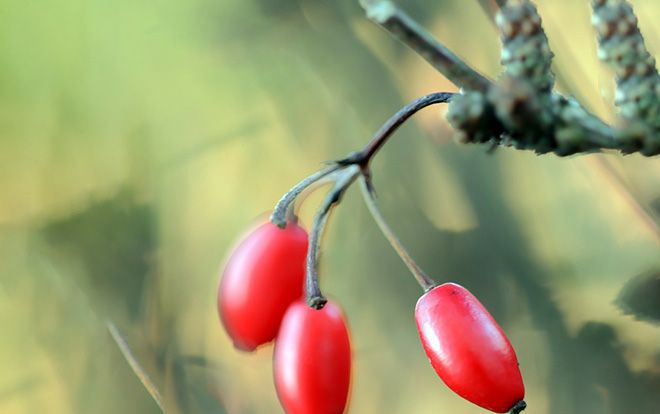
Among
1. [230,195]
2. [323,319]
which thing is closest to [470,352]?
[323,319]

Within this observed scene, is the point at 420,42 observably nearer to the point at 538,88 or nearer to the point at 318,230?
the point at 538,88

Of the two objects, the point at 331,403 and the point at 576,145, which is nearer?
the point at 576,145

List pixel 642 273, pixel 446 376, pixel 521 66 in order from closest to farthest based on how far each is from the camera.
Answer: pixel 521 66
pixel 446 376
pixel 642 273

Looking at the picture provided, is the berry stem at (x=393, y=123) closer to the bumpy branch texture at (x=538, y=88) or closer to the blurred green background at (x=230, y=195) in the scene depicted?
the bumpy branch texture at (x=538, y=88)

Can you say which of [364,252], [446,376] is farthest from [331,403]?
[364,252]

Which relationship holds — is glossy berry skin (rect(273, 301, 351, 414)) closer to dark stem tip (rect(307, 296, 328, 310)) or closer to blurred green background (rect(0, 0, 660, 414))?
dark stem tip (rect(307, 296, 328, 310))

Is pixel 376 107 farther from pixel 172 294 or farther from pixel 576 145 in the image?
pixel 576 145
